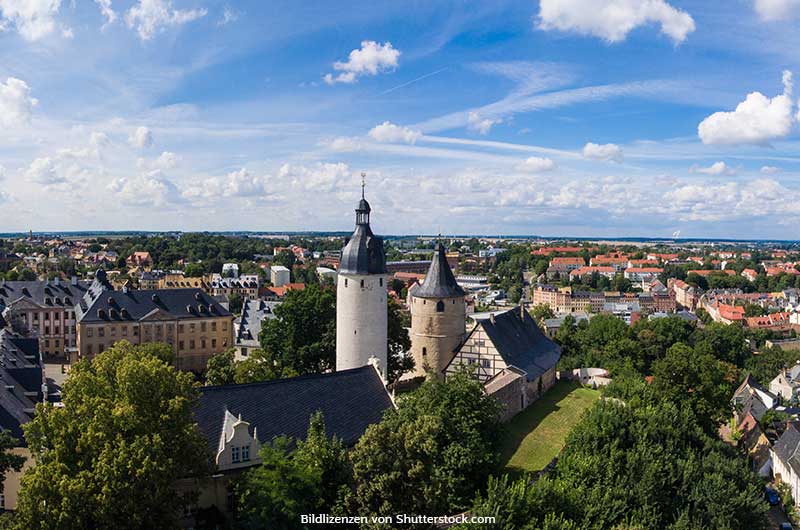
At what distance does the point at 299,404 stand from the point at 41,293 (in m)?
64.5

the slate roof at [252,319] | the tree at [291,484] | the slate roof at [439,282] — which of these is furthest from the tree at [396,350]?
the tree at [291,484]

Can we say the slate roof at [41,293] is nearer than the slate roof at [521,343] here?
No

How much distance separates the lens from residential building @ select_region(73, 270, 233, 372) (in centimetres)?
6969

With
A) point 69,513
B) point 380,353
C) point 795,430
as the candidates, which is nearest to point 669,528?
point 380,353

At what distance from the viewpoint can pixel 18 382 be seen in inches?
1617

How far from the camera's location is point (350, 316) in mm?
45000

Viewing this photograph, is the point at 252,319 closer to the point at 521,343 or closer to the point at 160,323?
the point at 160,323

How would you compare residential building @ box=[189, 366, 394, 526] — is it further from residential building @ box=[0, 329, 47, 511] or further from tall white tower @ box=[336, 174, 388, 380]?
residential building @ box=[0, 329, 47, 511]

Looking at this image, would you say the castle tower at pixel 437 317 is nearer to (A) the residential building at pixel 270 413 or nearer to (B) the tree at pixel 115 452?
(A) the residential building at pixel 270 413

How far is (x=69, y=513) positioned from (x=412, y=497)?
11.7m

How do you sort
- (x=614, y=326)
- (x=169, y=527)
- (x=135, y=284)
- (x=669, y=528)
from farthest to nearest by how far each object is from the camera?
(x=135, y=284)
(x=614, y=326)
(x=669, y=528)
(x=169, y=527)

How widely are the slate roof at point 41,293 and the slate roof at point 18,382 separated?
91.8 feet

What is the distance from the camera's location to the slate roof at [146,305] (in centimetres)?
7031

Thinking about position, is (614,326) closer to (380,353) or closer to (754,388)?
(754,388)
